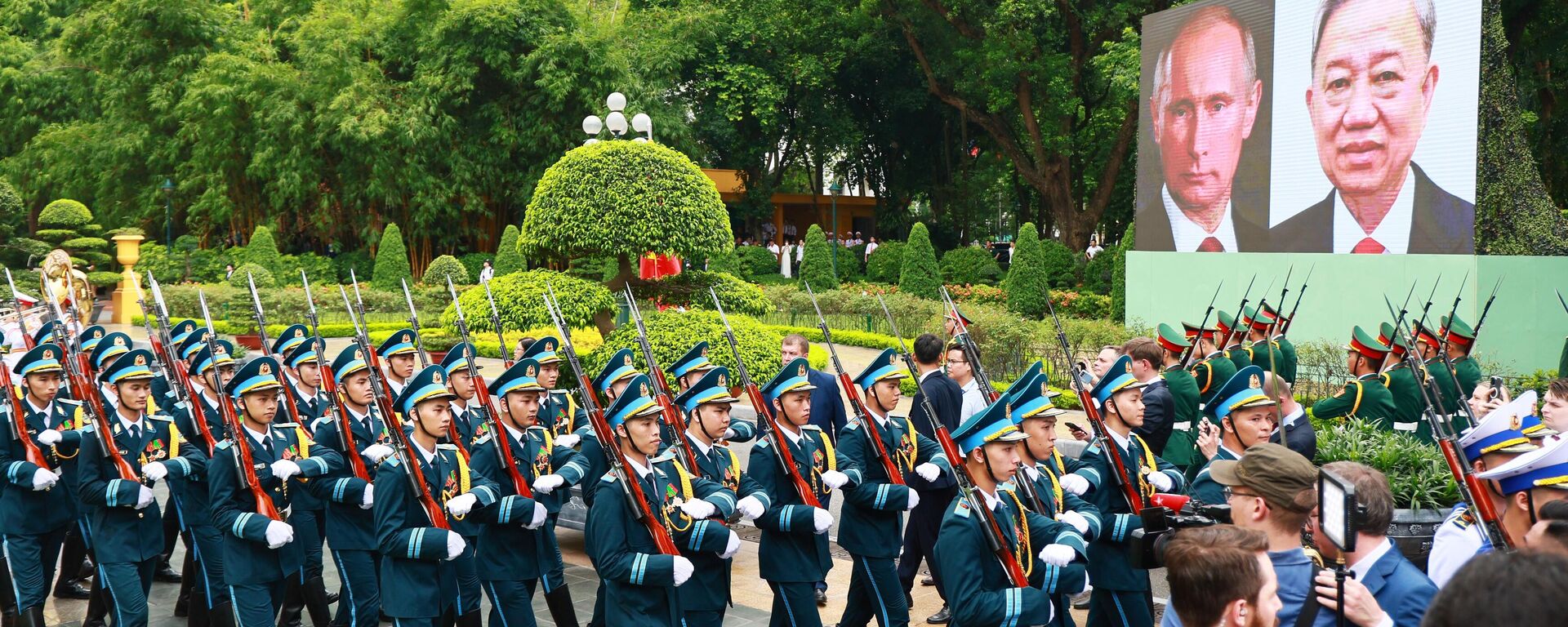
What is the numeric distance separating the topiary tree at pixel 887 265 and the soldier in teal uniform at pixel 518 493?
28.6 m

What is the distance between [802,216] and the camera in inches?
1864

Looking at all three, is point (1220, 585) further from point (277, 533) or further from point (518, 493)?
point (277, 533)

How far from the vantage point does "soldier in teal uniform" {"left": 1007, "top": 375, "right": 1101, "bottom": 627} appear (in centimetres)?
506

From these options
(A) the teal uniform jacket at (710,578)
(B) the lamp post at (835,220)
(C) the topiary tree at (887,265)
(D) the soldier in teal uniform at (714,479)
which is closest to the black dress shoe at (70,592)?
(D) the soldier in teal uniform at (714,479)

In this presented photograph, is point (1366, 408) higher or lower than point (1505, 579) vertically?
lower

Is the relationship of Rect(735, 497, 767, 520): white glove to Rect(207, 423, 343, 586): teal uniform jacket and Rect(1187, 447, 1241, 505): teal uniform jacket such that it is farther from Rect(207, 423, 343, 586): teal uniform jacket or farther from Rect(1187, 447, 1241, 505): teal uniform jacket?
Rect(207, 423, 343, 586): teal uniform jacket

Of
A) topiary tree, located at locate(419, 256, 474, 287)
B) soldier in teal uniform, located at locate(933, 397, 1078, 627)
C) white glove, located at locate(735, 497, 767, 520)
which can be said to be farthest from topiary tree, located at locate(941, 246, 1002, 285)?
soldier in teal uniform, located at locate(933, 397, 1078, 627)

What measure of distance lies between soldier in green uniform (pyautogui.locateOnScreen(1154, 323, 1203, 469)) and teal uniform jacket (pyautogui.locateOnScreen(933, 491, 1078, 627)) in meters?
2.98

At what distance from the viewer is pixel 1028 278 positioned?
25781 mm

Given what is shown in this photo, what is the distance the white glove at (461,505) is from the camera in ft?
19.3

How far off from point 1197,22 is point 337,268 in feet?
82.4

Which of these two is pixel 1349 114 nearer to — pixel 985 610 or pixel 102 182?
pixel 985 610

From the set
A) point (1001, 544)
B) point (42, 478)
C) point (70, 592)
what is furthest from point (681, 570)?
point (70, 592)

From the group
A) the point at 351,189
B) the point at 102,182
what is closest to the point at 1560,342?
the point at 351,189
